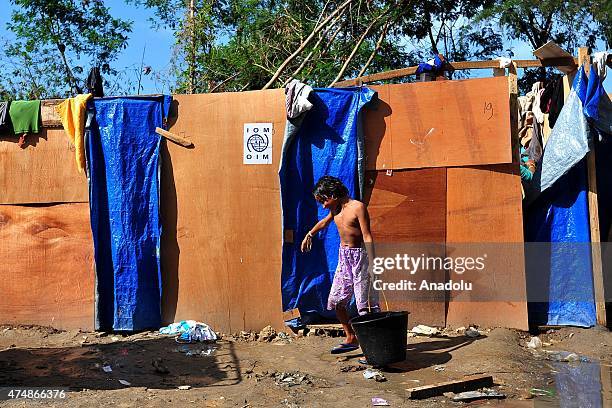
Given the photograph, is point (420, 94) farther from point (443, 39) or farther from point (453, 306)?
point (443, 39)

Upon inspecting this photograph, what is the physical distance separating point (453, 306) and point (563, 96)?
272cm

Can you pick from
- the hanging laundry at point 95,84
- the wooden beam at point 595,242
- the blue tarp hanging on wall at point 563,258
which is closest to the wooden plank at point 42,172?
the hanging laundry at point 95,84

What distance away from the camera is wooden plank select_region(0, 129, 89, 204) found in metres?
7.67

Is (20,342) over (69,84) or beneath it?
beneath

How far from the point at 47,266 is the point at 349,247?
11.9 ft

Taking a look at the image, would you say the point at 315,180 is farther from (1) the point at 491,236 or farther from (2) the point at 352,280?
(1) the point at 491,236

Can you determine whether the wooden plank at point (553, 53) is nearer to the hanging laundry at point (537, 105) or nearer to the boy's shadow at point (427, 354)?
the hanging laundry at point (537, 105)

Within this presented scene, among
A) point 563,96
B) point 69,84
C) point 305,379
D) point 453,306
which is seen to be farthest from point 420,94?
point 69,84

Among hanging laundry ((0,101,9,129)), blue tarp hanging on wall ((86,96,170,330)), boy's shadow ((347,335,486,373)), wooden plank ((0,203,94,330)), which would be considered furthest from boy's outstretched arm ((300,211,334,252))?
hanging laundry ((0,101,9,129))

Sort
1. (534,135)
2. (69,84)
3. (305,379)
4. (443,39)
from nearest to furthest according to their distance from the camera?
1. (305,379)
2. (534,135)
3. (69,84)
4. (443,39)

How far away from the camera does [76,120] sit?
745cm

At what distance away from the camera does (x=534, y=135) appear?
8.91 meters

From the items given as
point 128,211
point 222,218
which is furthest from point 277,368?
point 128,211

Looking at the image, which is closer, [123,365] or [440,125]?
[123,365]
